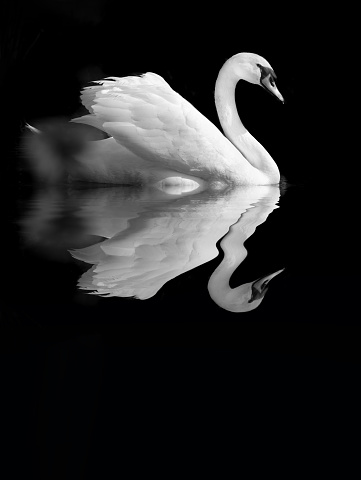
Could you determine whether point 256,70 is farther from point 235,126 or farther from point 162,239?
point 162,239

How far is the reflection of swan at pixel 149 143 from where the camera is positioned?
3.60 metres

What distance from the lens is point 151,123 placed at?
362cm

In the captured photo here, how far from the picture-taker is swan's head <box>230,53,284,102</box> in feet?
13.4

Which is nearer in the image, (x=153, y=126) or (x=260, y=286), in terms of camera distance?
(x=260, y=286)

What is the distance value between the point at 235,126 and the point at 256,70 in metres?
0.31

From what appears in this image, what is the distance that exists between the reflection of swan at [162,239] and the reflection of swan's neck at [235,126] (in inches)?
31.4

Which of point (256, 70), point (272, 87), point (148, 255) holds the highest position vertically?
point (256, 70)

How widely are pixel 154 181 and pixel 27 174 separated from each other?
628 mm

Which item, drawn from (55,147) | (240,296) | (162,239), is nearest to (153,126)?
(55,147)

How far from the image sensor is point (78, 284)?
173 centimetres

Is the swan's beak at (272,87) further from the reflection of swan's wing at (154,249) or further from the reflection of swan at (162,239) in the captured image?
the reflection of swan's wing at (154,249)

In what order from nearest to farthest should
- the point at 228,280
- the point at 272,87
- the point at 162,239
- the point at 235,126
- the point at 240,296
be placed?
the point at 240,296 → the point at 228,280 → the point at 162,239 → the point at 272,87 → the point at 235,126

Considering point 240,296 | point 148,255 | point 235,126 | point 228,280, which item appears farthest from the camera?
point 235,126

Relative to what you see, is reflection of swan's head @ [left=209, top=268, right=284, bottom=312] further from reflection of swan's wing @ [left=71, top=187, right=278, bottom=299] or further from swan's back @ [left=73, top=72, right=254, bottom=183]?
swan's back @ [left=73, top=72, right=254, bottom=183]
